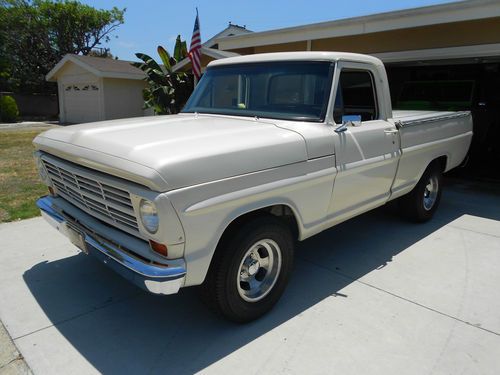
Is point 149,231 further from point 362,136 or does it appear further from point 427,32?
point 427,32

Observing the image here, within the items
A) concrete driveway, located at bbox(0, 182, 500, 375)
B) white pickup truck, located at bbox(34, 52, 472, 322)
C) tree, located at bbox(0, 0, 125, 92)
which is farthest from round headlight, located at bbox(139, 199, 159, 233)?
tree, located at bbox(0, 0, 125, 92)

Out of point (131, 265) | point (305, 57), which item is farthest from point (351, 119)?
point (131, 265)

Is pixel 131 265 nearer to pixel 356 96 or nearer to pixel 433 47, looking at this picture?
pixel 356 96

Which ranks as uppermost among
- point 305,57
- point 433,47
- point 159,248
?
point 433,47

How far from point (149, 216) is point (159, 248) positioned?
0.22 m

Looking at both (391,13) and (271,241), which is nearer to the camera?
(271,241)

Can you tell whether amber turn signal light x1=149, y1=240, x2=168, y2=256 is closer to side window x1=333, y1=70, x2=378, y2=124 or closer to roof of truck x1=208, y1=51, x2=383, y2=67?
side window x1=333, y1=70, x2=378, y2=124

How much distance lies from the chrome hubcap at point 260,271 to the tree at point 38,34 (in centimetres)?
3126

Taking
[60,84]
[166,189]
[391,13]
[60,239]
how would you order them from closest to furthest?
[166,189] < [60,239] < [391,13] < [60,84]

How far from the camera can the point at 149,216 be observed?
247 centimetres

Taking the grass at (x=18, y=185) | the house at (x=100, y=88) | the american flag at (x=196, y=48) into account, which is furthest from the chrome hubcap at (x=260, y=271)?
the house at (x=100, y=88)

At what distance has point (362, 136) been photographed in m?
3.85

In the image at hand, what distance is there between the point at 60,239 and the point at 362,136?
3.68 meters

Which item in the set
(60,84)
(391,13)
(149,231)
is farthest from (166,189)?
(60,84)
